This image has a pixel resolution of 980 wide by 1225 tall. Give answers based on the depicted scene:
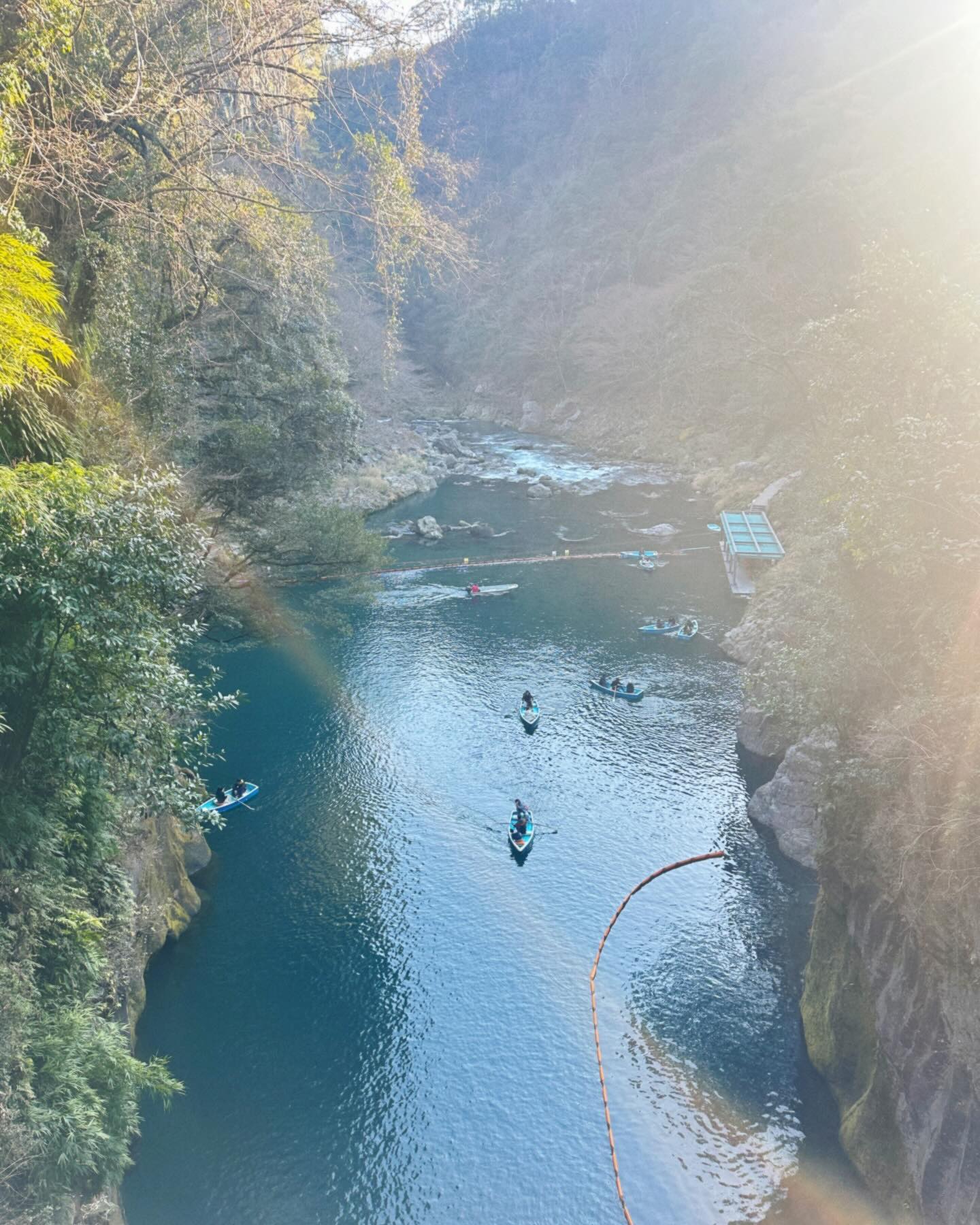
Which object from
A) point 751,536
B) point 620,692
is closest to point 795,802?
point 620,692

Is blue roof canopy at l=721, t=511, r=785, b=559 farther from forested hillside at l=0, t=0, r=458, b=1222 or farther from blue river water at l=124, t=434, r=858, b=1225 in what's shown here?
forested hillside at l=0, t=0, r=458, b=1222

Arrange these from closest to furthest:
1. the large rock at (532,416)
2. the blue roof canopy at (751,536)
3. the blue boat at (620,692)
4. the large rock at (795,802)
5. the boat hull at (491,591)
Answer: the large rock at (795,802), the blue boat at (620,692), the blue roof canopy at (751,536), the boat hull at (491,591), the large rock at (532,416)

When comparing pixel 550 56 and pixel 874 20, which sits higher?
pixel 550 56

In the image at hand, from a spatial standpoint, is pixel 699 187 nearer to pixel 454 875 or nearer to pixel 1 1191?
pixel 454 875

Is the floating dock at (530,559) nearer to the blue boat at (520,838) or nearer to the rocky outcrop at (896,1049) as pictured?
the blue boat at (520,838)

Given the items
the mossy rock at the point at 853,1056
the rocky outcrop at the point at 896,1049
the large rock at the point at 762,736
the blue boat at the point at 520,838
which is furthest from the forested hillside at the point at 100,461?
the large rock at the point at 762,736

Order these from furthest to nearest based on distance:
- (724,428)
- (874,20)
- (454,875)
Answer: (874,20), (724,428), (454,875)

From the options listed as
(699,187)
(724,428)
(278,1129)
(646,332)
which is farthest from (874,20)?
(278,1129)
